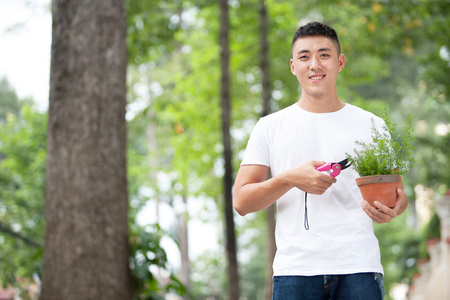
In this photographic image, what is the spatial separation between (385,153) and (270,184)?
49cm

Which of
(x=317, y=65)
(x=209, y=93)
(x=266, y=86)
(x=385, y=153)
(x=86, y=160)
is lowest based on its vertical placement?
(x=385, y=153)

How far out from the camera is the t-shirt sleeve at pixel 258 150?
2402 mm

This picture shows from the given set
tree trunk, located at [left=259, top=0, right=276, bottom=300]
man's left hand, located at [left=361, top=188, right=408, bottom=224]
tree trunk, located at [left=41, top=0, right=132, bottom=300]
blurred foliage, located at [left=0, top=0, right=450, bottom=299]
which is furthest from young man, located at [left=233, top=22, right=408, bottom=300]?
tree trunk, located at [left=259, top=0, right=276, bottom=300]

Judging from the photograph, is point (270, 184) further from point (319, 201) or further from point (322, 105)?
point (322, 105)

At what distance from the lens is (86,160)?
185 inches

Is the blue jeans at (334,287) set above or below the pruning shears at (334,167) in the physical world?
below

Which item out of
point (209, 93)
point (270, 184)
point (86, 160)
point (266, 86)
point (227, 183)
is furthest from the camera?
point (209, 93)

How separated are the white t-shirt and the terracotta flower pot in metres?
0.11

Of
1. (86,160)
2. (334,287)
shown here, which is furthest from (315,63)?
(86,160)

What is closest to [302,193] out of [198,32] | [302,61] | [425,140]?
[302,61]

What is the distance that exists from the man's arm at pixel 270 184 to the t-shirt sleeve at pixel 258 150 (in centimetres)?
2

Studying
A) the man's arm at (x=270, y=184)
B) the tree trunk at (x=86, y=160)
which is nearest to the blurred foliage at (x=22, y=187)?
the tree trunk at (x=86, y=160)

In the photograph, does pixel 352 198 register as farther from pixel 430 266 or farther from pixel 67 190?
pixel 430 266

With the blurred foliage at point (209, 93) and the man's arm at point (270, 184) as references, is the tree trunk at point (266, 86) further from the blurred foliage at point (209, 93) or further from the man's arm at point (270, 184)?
the man's arm at point (270, 184)
